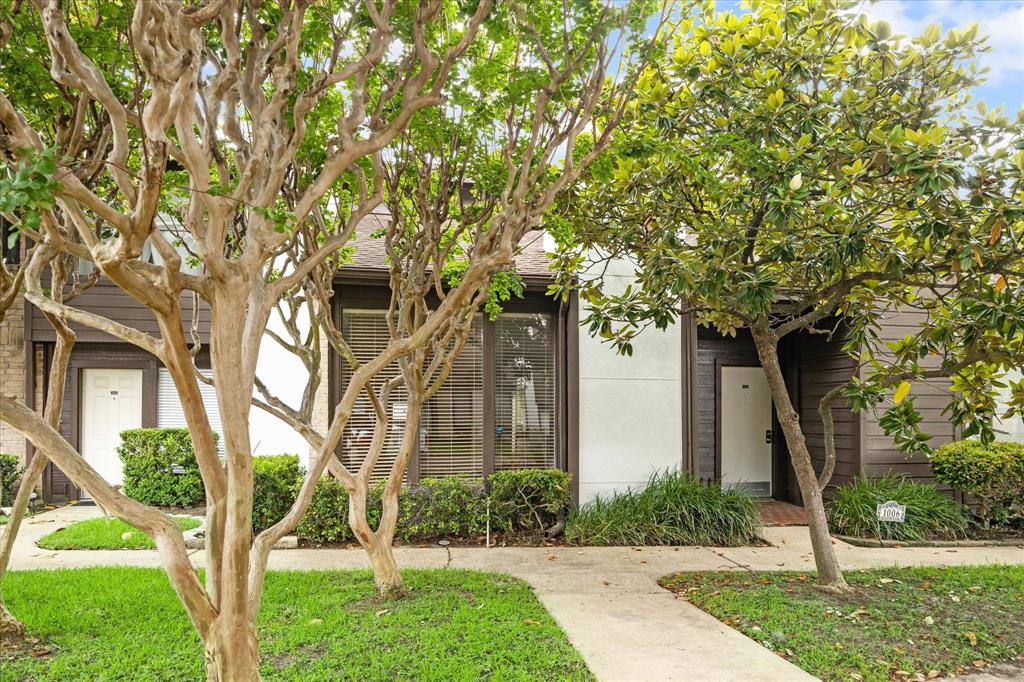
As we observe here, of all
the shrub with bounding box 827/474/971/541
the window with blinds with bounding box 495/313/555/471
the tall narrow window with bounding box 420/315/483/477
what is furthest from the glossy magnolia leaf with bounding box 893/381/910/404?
the tall narrow window with bounding box 420/315/483/477

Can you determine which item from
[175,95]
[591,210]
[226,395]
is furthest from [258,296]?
[591,210]

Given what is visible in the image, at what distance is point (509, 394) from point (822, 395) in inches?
186

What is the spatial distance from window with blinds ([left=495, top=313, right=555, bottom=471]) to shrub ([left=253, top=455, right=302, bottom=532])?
268 cm

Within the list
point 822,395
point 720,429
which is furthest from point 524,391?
point 822,395

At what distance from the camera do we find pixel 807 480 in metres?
5.68

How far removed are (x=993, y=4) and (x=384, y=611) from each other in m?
6.92

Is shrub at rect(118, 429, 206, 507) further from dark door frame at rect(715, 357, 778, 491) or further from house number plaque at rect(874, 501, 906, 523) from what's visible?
house number plaque at rect(874, 501, 906, 523)

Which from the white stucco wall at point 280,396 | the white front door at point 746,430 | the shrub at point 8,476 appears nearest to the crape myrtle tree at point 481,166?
the white stucco wall at point 280,396

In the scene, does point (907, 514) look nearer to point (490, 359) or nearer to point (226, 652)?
point (490, 359)

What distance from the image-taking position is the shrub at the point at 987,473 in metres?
8.07

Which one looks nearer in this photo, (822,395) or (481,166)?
(481,166)

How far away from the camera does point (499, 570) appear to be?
20.9 feet

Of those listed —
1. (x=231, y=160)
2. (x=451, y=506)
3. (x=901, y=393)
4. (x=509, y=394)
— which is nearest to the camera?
(x=901, y=393)

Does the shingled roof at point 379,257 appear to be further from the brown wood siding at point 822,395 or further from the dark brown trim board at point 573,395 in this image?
the brown wood siding at point 822,395
